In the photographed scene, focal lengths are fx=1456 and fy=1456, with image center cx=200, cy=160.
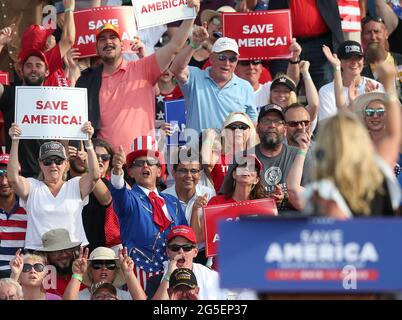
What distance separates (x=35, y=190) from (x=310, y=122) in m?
2.93

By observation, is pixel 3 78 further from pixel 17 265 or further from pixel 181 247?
pixel 181 247

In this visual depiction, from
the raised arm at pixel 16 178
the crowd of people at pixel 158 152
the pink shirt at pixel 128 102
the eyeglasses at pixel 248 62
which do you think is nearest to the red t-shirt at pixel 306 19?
the crowd of people at pixel 158 152

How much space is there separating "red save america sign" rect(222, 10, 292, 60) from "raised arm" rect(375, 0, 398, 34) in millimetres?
2123

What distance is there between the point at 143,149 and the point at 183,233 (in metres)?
1.28

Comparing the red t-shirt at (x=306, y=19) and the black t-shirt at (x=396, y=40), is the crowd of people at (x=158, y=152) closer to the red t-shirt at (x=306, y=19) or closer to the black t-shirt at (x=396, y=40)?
the red t-shirt at (x=306, y=19)

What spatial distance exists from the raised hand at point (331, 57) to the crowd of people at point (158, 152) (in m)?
0.02

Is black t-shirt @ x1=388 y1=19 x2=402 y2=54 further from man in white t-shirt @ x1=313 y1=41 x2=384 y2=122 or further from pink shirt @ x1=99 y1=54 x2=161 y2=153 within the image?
pink shirt @ x1=99 y1=54 x2=161 y2=153

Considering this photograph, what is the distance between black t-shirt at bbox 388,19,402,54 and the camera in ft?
57.1

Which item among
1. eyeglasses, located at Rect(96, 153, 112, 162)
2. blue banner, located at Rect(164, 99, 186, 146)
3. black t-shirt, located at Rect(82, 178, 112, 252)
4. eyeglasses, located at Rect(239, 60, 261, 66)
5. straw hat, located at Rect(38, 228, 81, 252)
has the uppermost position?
eyeglasses, located at Rect(239, 60, 261, 66)

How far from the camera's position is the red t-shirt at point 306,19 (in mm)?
16438

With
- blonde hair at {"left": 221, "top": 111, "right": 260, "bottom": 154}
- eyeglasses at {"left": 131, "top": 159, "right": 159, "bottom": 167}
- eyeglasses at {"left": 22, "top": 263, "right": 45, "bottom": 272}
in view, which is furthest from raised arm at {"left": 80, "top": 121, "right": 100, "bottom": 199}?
blonde hair at {"left": 221, "top": 111, "right": 260, "bottom": 154}

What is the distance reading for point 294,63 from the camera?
15.7 metres

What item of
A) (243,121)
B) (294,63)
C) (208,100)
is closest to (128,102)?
(208,100)

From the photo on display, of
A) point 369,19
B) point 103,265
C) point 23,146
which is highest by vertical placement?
point 369,19
